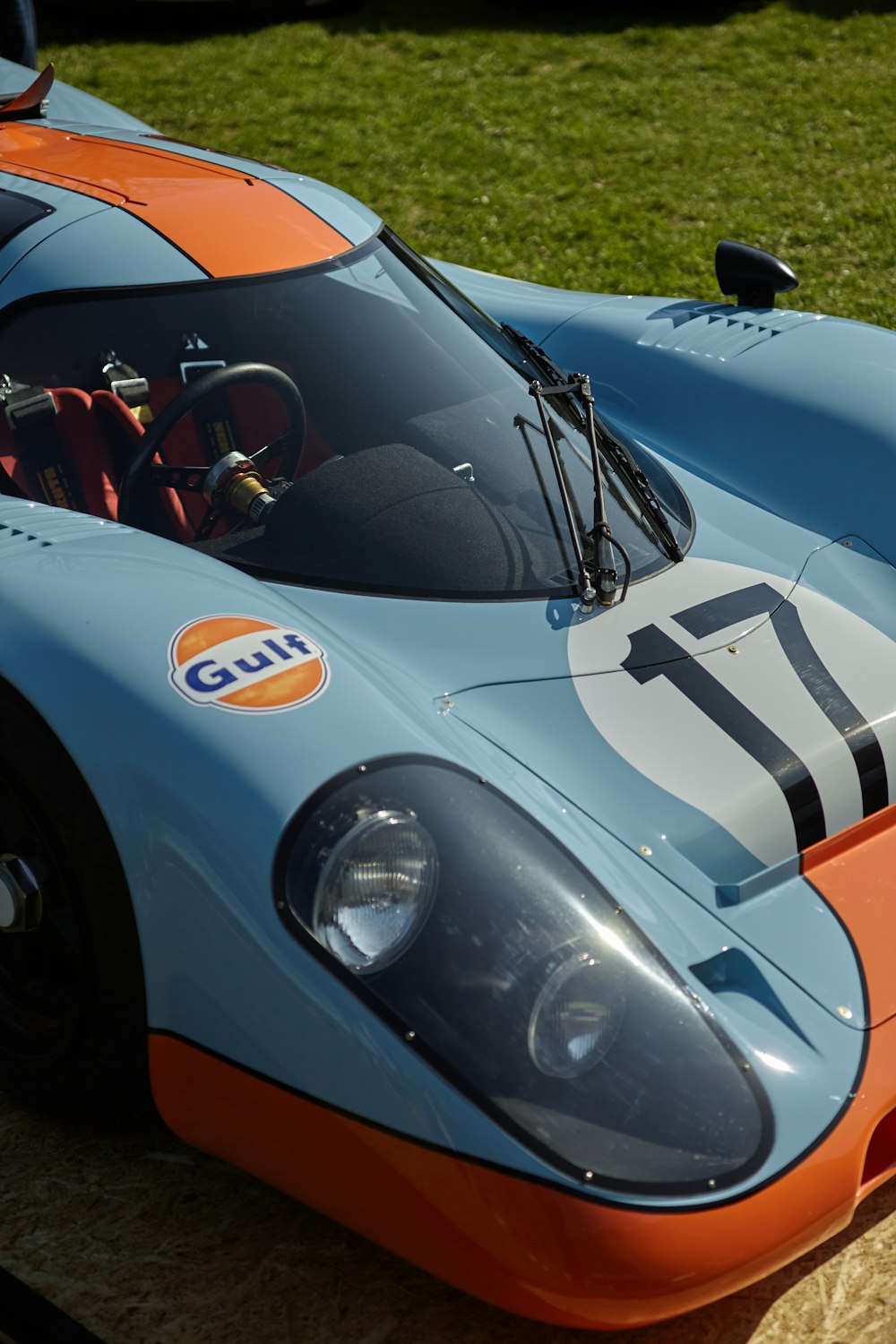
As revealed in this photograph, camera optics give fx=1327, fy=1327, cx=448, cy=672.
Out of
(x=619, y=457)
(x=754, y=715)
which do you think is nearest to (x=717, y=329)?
(x=619, y=457)

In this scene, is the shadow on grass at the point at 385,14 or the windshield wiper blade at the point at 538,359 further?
the shadow on grass at the point at 385,14

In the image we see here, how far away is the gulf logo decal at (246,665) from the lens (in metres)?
1.81

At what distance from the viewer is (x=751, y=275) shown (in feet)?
11.2

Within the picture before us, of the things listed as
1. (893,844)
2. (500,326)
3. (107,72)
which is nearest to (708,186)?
(107,72)

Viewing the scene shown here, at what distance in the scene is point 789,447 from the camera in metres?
2.89

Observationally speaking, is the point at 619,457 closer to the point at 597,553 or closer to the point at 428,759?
the point at 597,553

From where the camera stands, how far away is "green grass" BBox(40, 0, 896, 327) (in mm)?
6289

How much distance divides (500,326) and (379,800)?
5.17ft

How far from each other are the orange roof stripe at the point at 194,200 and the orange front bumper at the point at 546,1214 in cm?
163

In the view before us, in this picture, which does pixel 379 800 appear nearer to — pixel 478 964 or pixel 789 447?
pixel 478 964

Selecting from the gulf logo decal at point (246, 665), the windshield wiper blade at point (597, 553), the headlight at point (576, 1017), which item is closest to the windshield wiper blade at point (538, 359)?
the windshield wiper blade at point (597, 553)

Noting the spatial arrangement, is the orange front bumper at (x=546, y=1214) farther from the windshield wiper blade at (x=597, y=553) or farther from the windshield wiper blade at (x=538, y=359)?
the windshield wiper blade at (x=538, y=359)

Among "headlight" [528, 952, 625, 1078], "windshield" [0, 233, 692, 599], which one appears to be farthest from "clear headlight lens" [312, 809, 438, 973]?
"windshield" [0, 233, 692, 599]

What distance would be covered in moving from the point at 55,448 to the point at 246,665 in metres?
0.92
